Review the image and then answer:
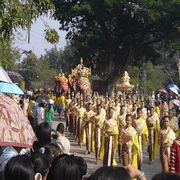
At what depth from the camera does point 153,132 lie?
1266 centimetres

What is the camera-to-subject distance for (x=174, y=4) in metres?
30.4

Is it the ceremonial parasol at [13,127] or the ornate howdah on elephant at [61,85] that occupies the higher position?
the ornate howdah on elephant at [61,85]

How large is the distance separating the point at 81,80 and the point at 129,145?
17.6 m

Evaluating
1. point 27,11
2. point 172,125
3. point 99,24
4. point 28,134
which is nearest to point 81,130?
point 172,125

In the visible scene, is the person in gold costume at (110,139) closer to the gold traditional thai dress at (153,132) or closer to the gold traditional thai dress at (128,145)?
the gold traditional thai dress at (128,145)

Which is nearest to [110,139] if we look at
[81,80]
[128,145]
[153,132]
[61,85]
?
[128,145]

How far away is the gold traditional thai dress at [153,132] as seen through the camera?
40.4 feet

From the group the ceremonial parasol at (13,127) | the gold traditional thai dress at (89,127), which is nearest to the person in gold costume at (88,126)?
the gold traditional thai dress at (89,127)

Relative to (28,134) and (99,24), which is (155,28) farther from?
(28,134)

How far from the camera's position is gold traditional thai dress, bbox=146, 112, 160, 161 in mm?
12328

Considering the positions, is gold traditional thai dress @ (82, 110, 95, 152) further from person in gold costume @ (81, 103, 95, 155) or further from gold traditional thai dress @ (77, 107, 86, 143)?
gold traditional thai dress @ (77, 107, 86, 143)

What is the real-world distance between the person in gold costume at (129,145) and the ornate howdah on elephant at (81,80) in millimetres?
16821

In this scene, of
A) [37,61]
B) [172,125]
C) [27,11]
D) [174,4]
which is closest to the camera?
[27,11]

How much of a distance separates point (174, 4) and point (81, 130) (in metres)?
17.8
